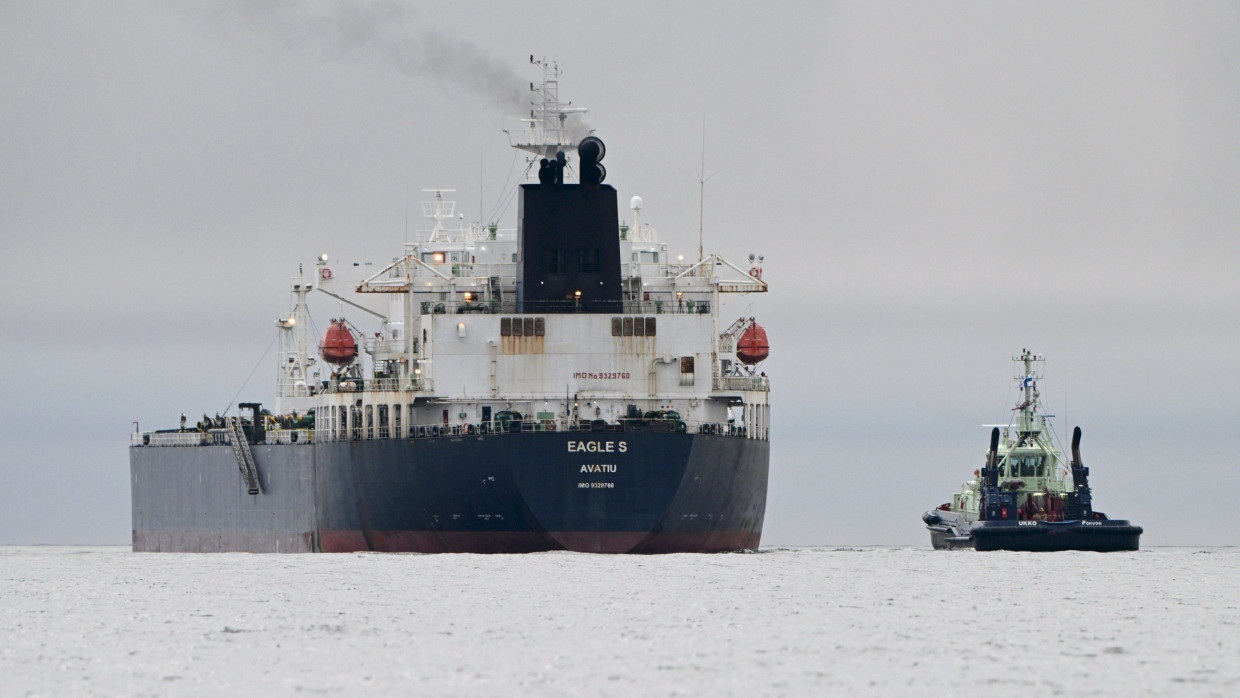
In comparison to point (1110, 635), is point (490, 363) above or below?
above

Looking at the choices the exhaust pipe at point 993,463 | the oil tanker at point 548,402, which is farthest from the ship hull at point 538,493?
the exhaust pipe at point 993,463

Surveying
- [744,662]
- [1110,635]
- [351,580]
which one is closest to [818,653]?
[744,662]

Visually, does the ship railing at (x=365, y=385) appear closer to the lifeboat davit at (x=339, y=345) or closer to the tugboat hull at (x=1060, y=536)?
the lifeboat davit at (x=339, y=345)

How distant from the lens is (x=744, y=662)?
3900cm

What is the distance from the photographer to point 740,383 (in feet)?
252

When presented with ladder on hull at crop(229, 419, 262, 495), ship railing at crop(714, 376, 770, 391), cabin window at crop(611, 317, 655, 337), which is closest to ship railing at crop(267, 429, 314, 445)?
ladder on hull at crop(229, 419, 262, 495)

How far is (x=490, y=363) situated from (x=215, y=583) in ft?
49.1

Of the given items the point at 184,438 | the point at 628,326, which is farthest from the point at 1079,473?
the point at 184,438

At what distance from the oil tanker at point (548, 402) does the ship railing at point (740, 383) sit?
4.2 inches

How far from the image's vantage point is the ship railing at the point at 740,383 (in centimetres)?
7504

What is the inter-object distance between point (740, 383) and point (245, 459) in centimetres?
2197

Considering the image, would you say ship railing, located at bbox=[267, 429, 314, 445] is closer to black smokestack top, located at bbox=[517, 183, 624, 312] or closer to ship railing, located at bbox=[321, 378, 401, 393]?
ship railing, located at bbox=[321, 378, 401, 393]

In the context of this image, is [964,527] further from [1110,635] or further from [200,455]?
[1110,635]

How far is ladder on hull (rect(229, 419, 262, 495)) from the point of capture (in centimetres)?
8806
